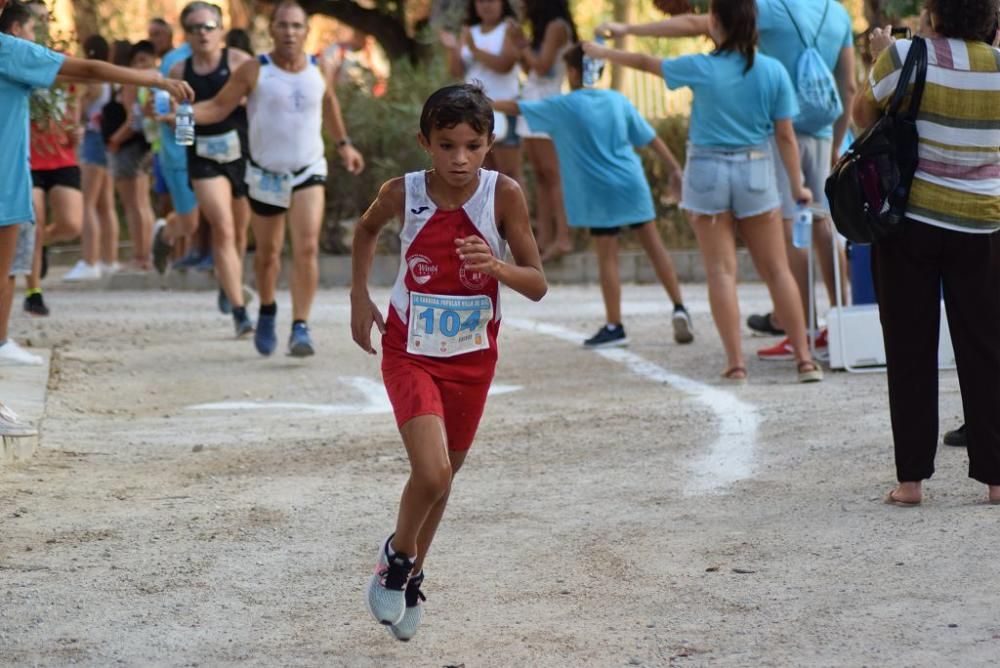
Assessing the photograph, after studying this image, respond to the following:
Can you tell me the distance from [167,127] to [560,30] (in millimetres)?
3753

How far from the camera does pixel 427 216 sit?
4.98m

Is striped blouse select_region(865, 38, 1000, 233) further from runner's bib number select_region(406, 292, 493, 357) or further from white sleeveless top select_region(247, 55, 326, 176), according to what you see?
white sleeveless top select_region(247, 55, 326, 176)

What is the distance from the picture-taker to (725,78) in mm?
9336

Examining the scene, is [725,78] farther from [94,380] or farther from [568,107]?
[94,380]

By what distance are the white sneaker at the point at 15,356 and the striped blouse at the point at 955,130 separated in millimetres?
5489

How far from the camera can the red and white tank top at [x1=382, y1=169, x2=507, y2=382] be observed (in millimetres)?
4938

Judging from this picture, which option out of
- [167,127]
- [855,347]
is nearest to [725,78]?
[855,347]

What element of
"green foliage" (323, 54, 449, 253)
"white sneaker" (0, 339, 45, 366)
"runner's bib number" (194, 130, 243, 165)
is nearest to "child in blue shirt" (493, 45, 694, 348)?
"runner's bib number" (194, 130, 243, 165)

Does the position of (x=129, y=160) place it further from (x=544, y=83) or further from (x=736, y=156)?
(x=736, y=156)

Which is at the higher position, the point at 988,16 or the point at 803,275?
the point at 988,16

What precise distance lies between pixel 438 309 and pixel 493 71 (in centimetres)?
1132

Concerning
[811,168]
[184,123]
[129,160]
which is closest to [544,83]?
[129,160]

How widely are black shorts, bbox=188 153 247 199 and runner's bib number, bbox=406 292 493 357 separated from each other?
6588 mm

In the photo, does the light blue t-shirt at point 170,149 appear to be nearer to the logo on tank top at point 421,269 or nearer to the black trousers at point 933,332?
the black trousers at point 933,332
